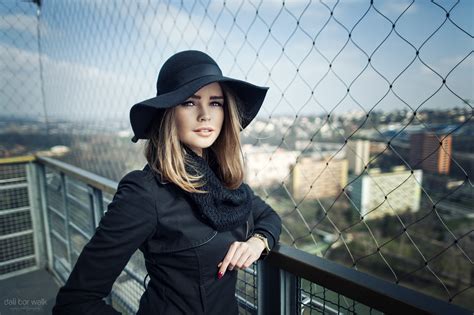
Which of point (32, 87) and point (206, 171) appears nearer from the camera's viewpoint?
point (206, 171)

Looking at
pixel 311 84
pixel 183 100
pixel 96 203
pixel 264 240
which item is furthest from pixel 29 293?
pixel 311 84

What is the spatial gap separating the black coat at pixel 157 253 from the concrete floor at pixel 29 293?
1.72 meters

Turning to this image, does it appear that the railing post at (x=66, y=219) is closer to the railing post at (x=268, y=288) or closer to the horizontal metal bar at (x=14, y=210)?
the horizontal metal bar at (x=14, y=210)

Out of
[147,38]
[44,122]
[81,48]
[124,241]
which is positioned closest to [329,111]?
[124,241]

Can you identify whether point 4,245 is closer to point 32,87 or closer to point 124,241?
point 32,87

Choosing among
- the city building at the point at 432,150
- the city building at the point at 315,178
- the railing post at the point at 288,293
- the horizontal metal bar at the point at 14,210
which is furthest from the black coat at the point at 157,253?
the horizontal metal bar at the point at 14,210

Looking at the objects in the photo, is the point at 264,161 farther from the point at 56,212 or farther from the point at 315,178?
the point at 56,212

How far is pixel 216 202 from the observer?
80 centimetres

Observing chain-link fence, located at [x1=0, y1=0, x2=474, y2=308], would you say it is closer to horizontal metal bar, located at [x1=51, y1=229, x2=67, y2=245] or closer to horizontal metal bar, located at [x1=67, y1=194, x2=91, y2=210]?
horizontal metal bar, located at [x1=67, y1=194, x2=91, y2=210]

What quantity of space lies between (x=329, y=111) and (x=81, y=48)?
7.28 feet

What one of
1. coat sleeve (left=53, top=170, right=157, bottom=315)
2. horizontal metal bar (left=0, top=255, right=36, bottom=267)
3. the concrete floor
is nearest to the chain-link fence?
coat sleeve (left=53, top=170, right=157, bottom=315)

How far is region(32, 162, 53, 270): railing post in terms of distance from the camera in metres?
2.41

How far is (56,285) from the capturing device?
2385mm

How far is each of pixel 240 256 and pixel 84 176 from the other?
117cm
